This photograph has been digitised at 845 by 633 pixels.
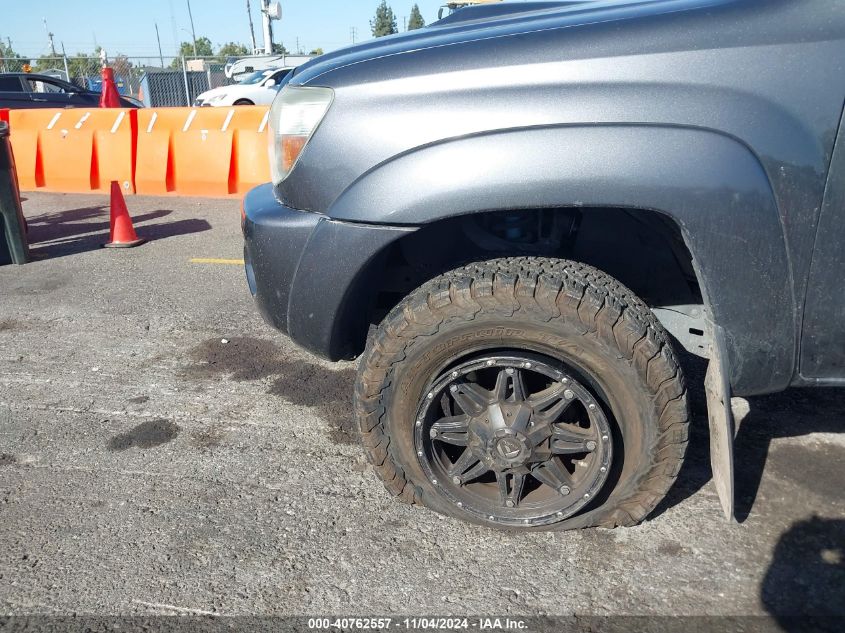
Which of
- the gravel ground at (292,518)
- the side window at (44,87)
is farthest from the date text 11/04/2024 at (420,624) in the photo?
the side window at (44,87)

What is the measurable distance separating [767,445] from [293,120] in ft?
7.68

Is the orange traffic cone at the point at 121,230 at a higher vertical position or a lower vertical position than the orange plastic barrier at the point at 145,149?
lower

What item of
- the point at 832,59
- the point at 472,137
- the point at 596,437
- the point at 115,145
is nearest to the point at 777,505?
the point at 596,437

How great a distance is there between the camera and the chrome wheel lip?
7.52 feet

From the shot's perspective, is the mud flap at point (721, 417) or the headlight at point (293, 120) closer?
the mud flap at point (721, 417)

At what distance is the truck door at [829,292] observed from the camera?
6.47ft

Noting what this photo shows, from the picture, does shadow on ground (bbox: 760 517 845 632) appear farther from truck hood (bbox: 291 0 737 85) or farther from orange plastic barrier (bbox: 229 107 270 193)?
orange plastic barrier (bbox: 229 107 270 193)

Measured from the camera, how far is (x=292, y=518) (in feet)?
8.71

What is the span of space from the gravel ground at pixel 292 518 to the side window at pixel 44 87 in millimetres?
12593

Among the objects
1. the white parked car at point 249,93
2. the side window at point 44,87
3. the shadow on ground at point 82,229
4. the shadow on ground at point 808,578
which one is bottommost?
the shadow on ground at point 808,578

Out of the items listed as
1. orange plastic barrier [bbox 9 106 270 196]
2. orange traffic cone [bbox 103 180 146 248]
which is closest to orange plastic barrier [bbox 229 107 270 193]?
orange plastic barrier [bbox 9 106 270 196]

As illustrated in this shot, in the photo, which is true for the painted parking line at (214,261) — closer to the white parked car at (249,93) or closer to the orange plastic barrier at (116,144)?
the orange plastic barrier at (116,144)

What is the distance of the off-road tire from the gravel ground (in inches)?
10.9

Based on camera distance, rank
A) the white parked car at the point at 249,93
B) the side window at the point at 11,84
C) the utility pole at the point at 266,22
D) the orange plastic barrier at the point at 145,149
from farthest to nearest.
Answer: the utility pole at the point at 266,22 → the white parked car at the point at 249,93 → the side window at the point at 11,84 → the orange plastic barrier at the point at 145,149
